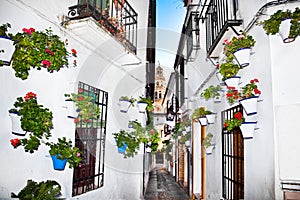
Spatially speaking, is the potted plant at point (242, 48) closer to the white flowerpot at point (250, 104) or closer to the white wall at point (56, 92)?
the white flowerpot at point (250, 104)

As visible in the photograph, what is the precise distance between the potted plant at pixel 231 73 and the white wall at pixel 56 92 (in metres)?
2.04

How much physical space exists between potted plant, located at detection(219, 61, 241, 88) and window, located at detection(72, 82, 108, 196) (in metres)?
2.44

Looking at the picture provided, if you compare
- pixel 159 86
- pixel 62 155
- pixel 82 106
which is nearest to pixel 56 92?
pixel 82 106

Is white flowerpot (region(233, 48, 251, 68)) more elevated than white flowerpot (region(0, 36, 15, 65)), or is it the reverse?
A: white flowerpot (region(233, 48, 251, 68))

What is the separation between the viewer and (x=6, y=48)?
2.56 meters

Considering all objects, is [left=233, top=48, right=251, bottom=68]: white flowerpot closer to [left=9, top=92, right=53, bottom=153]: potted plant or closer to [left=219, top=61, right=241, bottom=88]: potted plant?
[left=219, top=61, right=241, bottom=88]: potted plant

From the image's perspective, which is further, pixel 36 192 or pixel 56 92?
pixel 56 92

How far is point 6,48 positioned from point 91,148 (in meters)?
2.97

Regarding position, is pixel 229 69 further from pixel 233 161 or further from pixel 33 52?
pixel 33 52

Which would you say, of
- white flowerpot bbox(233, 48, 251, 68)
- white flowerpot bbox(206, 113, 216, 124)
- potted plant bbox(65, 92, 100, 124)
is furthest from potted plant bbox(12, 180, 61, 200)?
white flowerpot bbox(206, 113, 216, 124)

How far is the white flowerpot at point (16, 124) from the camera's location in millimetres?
2807

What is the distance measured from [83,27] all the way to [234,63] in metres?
2.40

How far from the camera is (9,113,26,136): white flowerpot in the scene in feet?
9.21

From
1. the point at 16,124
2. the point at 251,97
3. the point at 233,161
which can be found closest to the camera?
the point at 16,124
